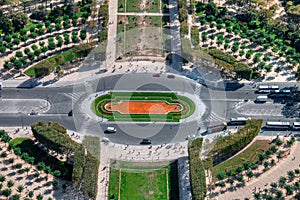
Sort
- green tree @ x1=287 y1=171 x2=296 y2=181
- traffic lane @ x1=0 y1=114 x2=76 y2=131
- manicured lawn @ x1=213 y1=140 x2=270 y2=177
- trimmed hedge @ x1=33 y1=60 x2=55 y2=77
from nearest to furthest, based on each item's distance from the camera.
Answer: green tree @ x1=287 y1=171 x2=296 y2=181 < manicured lawn @ x1=213 y1=140 x2=270 y2=177 < traffic lane @ x1=0 y1=114 x2=76 y2=131 < trimmed hedge @ x1=33 y1=60 x2=55 y2=77

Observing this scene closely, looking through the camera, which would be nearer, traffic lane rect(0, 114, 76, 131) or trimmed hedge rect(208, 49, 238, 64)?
traffic lane rect(0, 114, 76, 131)

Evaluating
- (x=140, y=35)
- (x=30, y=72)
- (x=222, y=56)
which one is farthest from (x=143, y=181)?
(x=140, y=35)

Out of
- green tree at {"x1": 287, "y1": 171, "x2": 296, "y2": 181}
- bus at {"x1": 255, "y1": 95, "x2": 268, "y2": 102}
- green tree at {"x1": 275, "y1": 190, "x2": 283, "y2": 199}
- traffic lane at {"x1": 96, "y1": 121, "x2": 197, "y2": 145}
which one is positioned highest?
bus at {"x1": 255, "y1": 95, "x2": 268, "y2": 102}

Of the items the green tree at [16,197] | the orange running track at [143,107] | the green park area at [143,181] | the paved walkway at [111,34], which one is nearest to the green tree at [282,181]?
the green park area at [143,181]

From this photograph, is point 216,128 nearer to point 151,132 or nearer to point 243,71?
point 151,132

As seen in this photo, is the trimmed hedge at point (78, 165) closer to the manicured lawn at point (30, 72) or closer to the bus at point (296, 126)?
the manicured lawn at point (30, 72)

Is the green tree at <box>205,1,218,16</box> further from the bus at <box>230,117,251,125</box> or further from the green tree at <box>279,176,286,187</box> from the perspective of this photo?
the green tree at <box>279,176,286,187</box>

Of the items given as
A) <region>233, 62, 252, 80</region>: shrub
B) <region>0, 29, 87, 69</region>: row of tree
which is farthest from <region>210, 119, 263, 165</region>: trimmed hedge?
<region>0, 29, 87, 69</region>: row of tree
